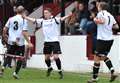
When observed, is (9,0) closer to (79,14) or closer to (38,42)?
(38,42)

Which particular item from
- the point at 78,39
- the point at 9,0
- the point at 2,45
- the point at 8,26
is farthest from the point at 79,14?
the point at 9,0

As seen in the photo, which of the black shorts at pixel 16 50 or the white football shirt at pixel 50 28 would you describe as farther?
the white football shirt at pixel 50 28

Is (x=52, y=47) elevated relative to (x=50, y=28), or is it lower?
lower

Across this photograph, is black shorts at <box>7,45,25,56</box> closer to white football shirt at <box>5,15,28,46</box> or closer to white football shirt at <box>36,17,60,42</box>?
white football shirt at <box>5,15,28,46</box>

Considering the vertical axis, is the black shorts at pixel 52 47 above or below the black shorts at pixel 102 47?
below

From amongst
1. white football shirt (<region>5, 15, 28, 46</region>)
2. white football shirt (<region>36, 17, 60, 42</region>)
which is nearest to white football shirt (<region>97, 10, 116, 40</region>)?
white football shirt (<region>36, 17, 60, 42</region>)

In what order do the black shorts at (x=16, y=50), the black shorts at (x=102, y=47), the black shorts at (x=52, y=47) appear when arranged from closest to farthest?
the black shorts at (x=102, y=47) → the black shorts at (x=16, y=50) → the black shorts at (x=52, y=47)

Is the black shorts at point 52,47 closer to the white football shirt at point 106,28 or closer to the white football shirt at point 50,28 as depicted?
the white football shirt at point 50,28

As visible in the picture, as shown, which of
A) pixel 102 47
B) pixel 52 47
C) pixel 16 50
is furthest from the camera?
pixel 52 47

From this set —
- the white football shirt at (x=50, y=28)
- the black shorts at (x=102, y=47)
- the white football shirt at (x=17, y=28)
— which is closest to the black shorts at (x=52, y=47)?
the white football shirt at (x=50, y=28)

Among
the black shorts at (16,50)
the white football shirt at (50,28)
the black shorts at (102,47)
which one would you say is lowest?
the black shorts at (16,50)

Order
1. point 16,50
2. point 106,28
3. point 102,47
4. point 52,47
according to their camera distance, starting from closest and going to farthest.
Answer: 1. point 102,47
2. point 106,28
3. point 16,50
4. point 52,47

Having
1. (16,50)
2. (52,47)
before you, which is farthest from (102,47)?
(16,50)

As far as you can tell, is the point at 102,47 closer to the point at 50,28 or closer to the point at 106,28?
the point at 106,28
